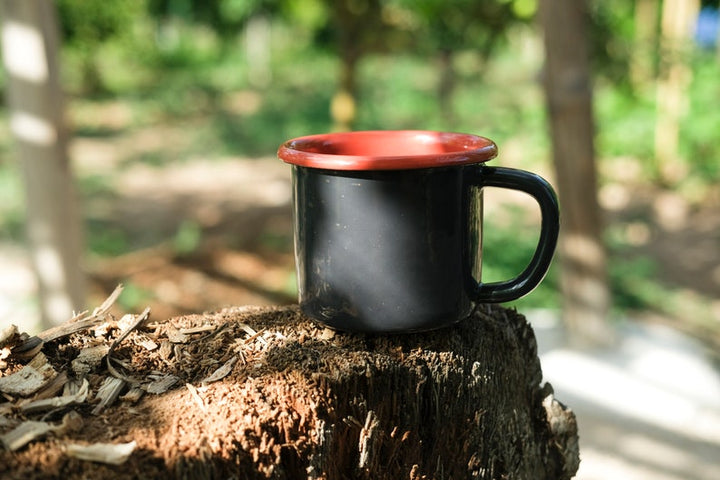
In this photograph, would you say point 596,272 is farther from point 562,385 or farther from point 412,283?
point 412,283

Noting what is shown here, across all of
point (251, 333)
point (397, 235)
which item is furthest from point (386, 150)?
point (251, 333)

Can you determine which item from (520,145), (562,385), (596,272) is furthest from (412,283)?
(520,145)

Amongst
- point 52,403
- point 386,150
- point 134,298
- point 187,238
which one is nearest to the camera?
point 52,403

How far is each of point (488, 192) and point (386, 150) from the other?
21.0 ft

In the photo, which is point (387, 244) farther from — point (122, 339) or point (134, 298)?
point (134, 298)

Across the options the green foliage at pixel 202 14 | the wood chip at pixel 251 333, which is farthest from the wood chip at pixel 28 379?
the green foliage at pixel 202 14

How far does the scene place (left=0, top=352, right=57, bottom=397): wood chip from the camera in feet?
4.01

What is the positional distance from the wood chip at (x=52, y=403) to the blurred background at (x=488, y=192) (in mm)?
2613

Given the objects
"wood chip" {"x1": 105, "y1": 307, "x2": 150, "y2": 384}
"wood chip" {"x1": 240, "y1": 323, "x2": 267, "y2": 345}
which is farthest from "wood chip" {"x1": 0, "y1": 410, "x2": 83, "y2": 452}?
"wood chip" {"x1": 240, "y1": 323, "x2": 267, "y2": 345}

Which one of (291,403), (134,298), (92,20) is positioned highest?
(92,20)

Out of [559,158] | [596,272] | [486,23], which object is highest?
[486,23]

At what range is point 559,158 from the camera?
4.08 m

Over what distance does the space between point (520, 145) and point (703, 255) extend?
293 centimetres

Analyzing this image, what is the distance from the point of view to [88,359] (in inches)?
52.9
